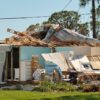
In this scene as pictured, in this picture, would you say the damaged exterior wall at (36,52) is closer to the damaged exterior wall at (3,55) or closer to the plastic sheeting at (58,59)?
the plastic sheeting at (58,59)

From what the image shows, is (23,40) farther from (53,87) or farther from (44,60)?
(53,87)

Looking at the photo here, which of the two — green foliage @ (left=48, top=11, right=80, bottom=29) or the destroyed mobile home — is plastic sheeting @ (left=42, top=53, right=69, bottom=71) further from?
green foliage @ (left=48, top=11, right=80, bottom=29)

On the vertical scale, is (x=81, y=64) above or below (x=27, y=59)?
below

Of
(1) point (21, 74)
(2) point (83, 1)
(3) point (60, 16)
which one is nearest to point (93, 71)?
(1) point (21, 74)

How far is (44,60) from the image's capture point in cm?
3334

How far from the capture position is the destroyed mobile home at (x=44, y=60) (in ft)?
106

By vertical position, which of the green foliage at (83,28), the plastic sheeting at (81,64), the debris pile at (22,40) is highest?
the green foliage at (83,28)

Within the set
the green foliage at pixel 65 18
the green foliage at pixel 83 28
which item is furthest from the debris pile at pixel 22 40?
the green foliage at pixel 65 18

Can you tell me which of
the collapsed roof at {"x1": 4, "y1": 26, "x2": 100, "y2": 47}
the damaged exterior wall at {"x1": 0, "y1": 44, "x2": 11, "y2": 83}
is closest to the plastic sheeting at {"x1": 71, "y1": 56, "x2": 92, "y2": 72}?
the collapsed roof at {"x1": 4, "y1": 26, "x2": 100, "y2": 47}

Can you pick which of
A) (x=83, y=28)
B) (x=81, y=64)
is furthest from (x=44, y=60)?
(x=83, y=28)

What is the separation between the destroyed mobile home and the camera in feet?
106

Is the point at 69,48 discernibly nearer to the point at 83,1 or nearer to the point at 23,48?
the point at 23,48

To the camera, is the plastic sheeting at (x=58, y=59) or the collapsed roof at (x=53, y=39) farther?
the collapsed roof at (x=53, y=39)

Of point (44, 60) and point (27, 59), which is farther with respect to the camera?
point (27, 59)
